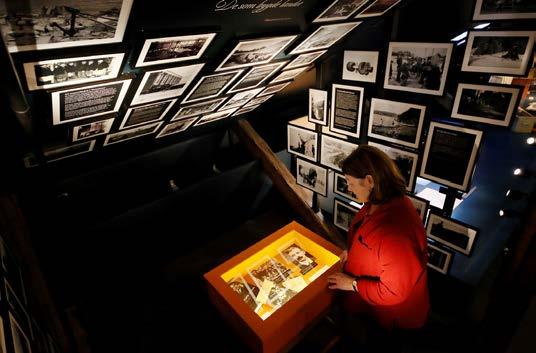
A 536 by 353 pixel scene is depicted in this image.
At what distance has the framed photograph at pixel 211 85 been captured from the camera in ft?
7.12

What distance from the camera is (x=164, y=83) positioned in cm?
194

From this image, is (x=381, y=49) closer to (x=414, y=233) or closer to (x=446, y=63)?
(x=446, y=63)

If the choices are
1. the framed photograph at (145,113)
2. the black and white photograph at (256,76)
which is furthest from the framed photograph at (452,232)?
the framed photograph at (145,113)

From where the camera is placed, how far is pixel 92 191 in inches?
119

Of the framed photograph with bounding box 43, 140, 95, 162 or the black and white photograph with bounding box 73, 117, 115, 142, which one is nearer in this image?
the black and white photograph with bounding box 73, 117, 115, 142

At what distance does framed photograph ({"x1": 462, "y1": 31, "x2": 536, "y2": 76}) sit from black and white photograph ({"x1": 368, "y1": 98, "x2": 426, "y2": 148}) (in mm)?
439

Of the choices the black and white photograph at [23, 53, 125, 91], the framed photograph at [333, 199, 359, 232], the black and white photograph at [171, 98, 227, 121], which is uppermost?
the black and white photograph at [23, 53, 125, 91]

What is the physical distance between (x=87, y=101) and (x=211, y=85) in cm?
87

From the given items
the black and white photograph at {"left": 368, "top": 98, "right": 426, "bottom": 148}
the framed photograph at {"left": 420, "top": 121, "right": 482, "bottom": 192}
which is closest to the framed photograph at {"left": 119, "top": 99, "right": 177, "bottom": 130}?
the black and white photograph at {"left": 368, "top": 98, "right": 426, "bottom": 148}

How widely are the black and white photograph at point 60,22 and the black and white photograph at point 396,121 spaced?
1994mm

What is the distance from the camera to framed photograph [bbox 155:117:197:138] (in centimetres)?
292

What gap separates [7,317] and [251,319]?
1308mm

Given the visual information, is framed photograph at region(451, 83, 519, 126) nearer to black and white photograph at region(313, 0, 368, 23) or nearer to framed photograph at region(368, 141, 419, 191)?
framed photograph at region(368, 141, 419, 191)

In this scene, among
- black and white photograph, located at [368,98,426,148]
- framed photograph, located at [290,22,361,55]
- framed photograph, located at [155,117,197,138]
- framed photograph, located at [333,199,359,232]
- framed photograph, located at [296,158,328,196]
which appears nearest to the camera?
framed photograph, located at [290,22,361,55]
